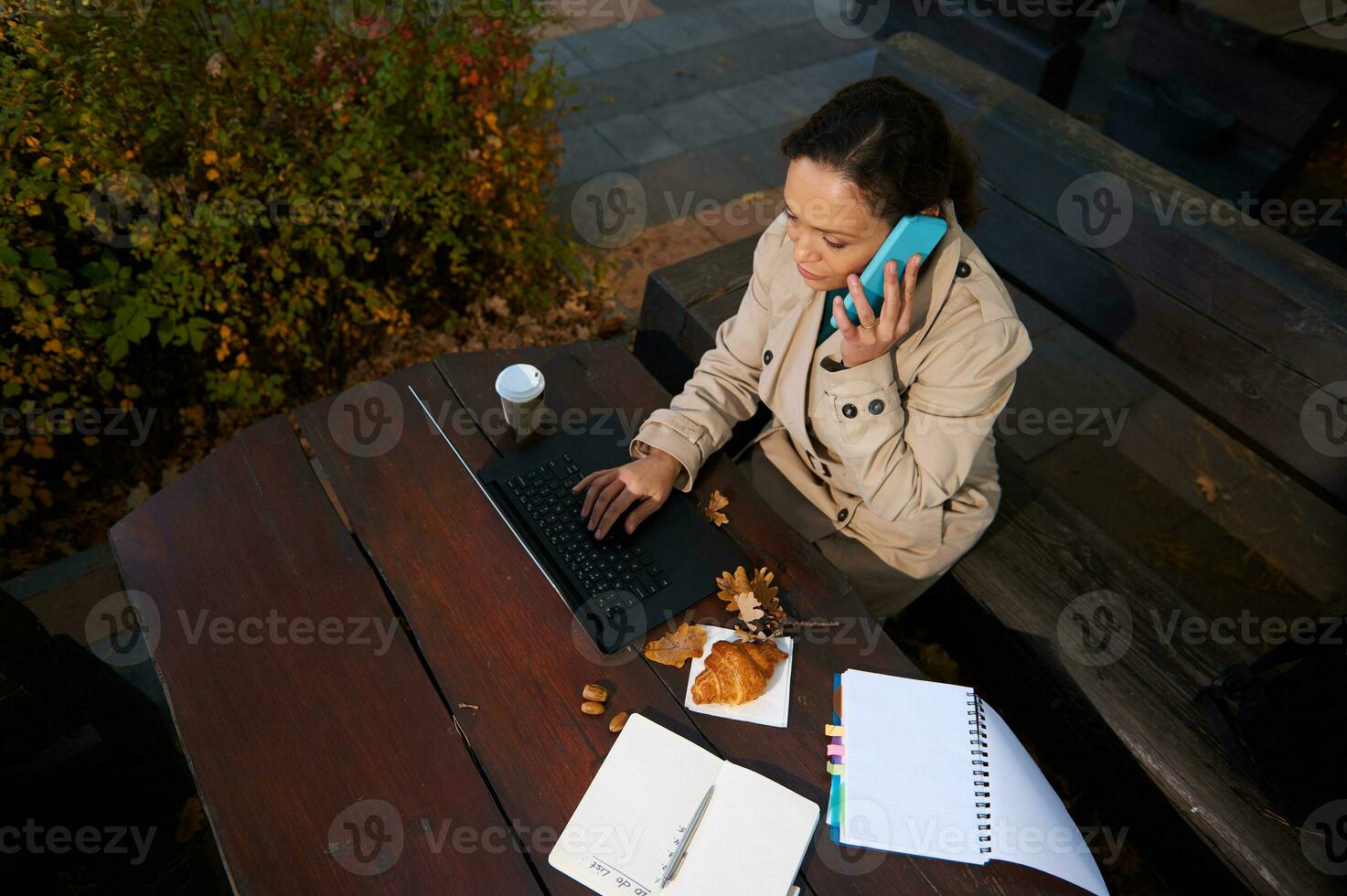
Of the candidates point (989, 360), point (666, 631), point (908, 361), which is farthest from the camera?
point (908, 361)

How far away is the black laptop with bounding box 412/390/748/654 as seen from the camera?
6.20 ft

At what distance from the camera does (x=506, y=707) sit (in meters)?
1.72

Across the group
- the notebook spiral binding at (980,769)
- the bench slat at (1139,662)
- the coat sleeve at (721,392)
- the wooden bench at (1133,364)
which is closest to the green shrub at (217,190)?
the wooden bench at (1133,364)

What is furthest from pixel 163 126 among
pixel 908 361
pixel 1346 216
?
pixel 1346 216

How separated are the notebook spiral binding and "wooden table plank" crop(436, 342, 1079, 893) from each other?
0.23 feet

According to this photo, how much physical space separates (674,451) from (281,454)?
1.04 m

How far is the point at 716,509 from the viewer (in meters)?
2.14

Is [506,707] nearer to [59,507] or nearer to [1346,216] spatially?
[59,507]

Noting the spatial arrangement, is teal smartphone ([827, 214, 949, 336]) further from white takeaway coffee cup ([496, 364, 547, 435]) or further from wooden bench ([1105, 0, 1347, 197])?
wooden bench ([1105, 0, 1347, 197])

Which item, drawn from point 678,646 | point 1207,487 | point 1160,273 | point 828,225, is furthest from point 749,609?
point 1207,487

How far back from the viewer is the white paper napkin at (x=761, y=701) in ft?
5.78

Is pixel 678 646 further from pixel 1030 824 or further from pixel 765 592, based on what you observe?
pixel 1030 824

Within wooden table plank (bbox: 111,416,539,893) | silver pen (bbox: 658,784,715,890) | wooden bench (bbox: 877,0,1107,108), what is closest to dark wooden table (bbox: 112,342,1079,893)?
wooden table plank (bbox: 111,416,539,893)

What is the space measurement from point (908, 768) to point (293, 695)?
4.37 ft
